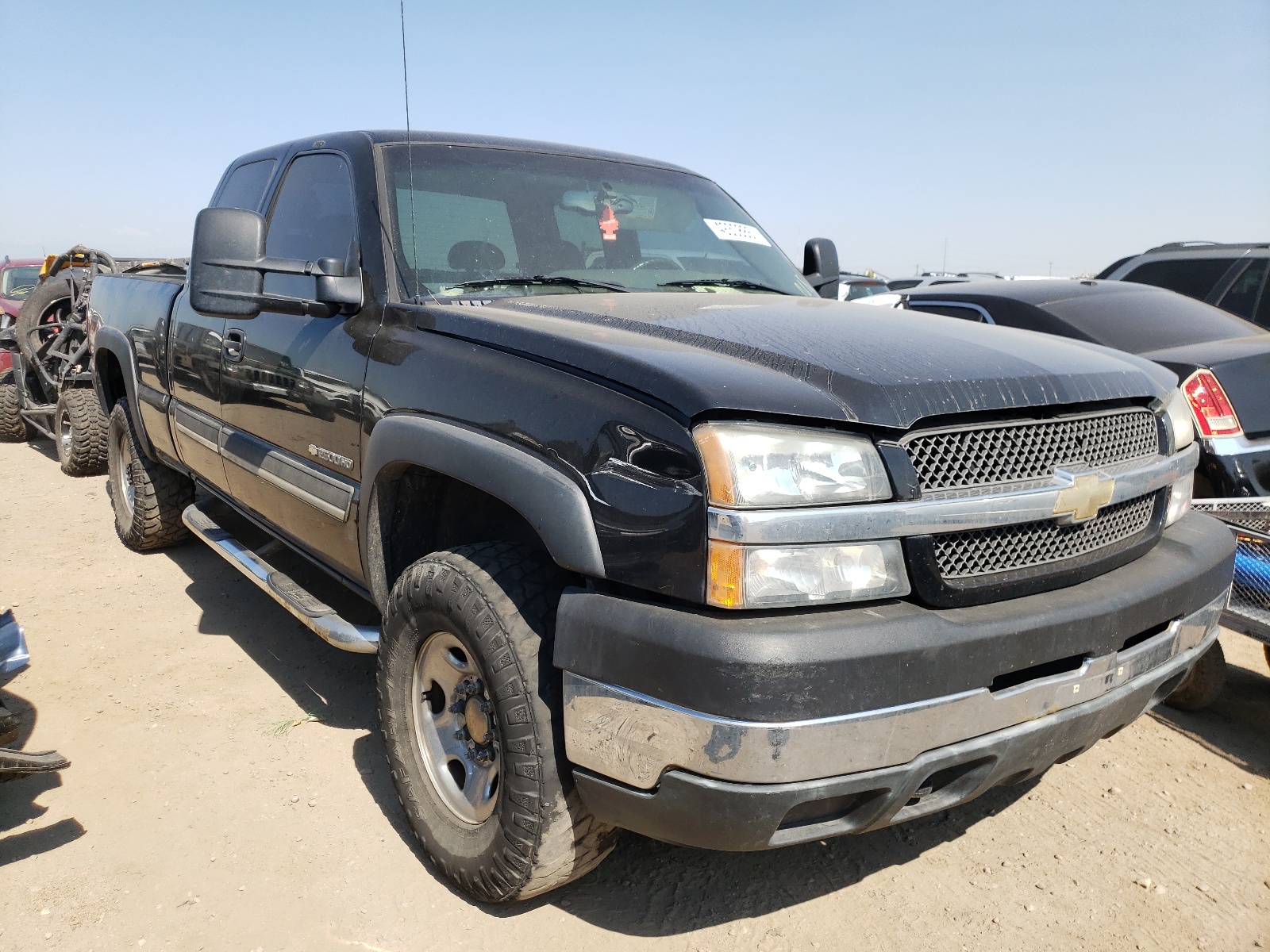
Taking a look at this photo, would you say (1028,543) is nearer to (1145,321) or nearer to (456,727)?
(456,727)

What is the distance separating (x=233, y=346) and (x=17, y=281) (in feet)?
36.7

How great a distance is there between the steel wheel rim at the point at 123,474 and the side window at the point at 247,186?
1.75m

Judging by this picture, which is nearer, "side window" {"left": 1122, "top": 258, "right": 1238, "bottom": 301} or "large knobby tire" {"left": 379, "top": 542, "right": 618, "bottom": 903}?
"large knobby tire" {"left": 379, "top": 542, "right": 618, "bottom": 903}

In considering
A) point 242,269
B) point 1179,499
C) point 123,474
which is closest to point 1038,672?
point 1179,499

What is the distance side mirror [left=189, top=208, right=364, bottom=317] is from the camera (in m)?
2.71

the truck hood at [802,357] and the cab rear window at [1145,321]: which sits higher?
the truck hood at [802,357]

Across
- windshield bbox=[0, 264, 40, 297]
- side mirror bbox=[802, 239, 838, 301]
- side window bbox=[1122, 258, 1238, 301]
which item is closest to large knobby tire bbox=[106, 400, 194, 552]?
side mirror bbox=[802, 239, 838, 301]

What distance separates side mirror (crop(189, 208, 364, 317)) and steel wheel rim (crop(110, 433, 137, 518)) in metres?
2.95

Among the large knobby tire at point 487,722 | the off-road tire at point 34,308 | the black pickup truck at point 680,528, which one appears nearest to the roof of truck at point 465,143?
the black pickup truck at point 680,528

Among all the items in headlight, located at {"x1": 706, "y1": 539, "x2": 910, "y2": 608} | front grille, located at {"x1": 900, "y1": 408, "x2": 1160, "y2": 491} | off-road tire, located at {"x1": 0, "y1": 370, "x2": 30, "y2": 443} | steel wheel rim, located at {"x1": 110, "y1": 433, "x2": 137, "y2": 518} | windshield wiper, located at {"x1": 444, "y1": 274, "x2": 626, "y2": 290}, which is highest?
windshield wiper, located at {"x1": 444, "y1": 274, "x2": 626, "y2": 290}

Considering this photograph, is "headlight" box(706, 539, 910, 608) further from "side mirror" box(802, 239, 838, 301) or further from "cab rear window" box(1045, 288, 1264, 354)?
"cab rear window" box(1045, 288, 1264, 354)

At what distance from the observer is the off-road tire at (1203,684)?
3.43 m

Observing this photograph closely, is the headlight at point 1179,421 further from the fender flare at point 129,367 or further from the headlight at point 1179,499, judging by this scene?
the fender flare at point 129,367

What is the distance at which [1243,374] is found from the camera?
4.03 meters
